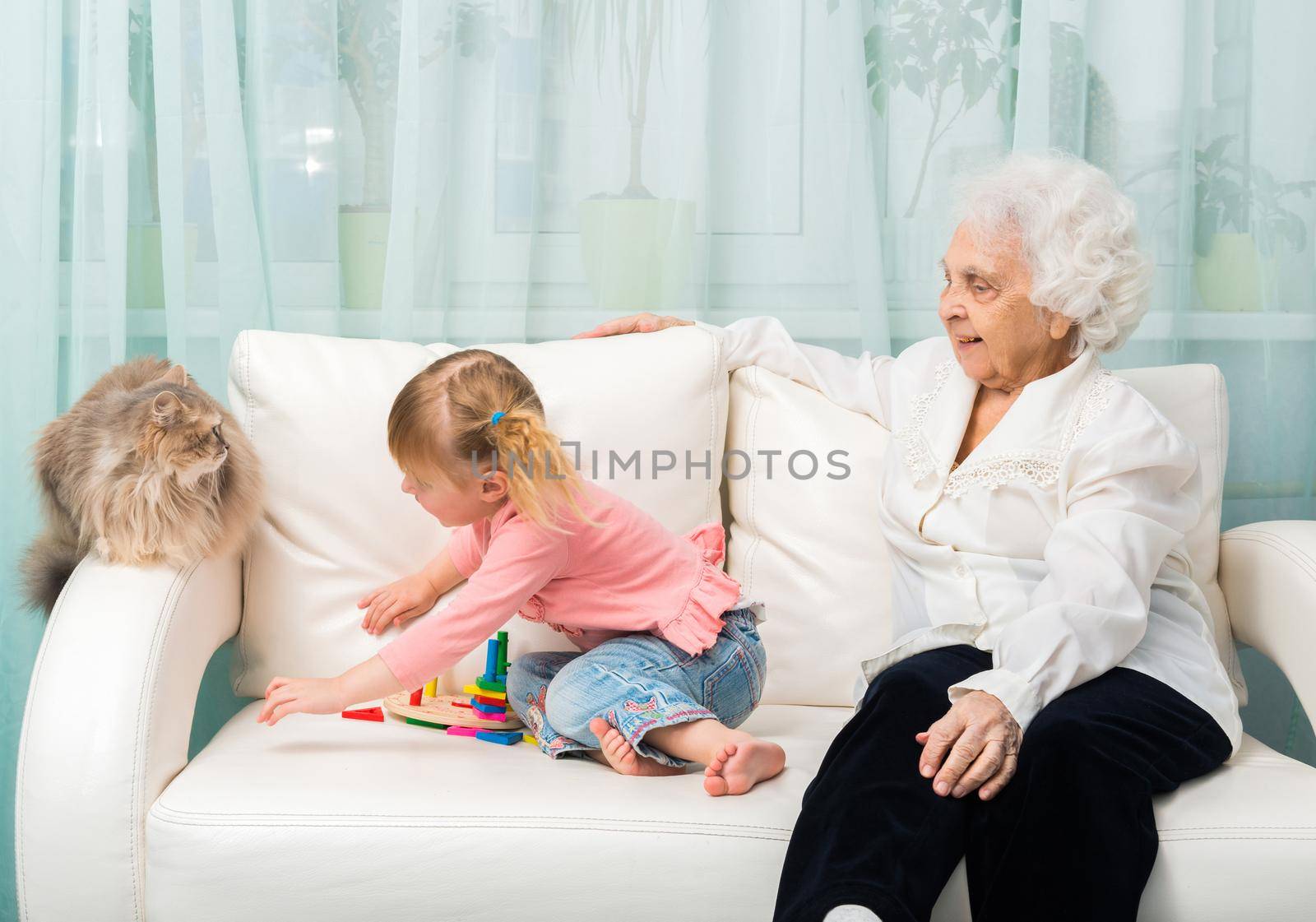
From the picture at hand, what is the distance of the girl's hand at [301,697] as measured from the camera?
4.57ft

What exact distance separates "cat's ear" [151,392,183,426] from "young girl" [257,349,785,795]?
295 millimetres

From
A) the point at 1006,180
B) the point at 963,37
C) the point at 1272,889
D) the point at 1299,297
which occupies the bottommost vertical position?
the point at 1272,889

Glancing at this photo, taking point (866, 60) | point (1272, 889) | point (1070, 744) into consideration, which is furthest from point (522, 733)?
point (866, 60)

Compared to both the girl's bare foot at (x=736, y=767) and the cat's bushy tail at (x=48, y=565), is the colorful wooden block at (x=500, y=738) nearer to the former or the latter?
the girl's bare foot at (x=736, y=767)

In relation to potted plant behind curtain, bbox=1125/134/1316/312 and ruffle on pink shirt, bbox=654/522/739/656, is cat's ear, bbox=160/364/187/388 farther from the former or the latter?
potted plant behind curtain, bbox=1125/134/1316/312

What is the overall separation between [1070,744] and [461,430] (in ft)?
2.84

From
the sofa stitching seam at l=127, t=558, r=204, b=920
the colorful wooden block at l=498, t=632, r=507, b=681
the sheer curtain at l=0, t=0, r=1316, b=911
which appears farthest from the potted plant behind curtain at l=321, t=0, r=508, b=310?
the sofa stitching seam at l=127, t=558, r=204, b=920

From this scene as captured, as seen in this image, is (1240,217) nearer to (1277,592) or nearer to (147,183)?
(1277,592)

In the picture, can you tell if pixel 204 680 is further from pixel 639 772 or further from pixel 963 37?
pixel 963 37

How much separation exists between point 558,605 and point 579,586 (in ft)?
0.15

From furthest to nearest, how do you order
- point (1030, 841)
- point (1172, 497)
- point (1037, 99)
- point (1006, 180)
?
point (1037, 99)
point (1006, 180)
point (1172, 497)
point (1030, 841)

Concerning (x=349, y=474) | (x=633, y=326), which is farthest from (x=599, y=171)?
(x=349, y=474)

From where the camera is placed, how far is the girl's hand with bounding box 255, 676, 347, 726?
139cm

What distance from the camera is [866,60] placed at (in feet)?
6.99
